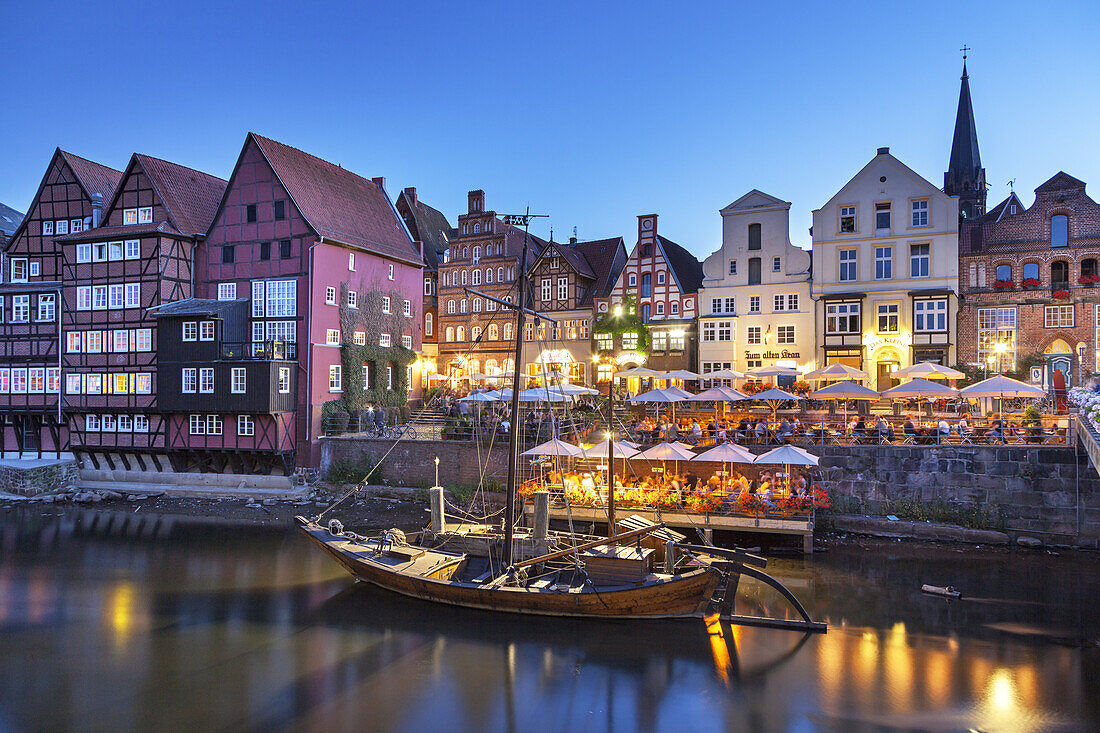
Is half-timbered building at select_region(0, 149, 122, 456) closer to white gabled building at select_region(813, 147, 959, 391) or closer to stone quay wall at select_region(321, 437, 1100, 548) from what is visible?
stone quay wall at select_region(321, 437, 1100, 548)

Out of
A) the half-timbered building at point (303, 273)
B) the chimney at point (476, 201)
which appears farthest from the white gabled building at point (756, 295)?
the half-timbered building at point (303, 273)

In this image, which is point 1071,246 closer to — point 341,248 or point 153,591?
point 341,248

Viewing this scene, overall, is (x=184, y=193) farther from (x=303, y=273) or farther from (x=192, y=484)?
(x=192, y=484)

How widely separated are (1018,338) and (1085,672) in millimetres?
26892

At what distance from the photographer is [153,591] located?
821 inches

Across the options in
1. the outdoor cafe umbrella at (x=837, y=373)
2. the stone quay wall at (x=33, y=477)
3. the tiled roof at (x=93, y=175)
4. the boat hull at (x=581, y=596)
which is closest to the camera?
the boat hull at (x=581, y=596)

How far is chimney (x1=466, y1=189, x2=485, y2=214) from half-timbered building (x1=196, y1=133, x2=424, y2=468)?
1138 cm

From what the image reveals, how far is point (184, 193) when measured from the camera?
37688 mm

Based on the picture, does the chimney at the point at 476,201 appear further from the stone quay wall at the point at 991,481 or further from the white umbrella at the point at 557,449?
the stone quay wall at the point at 991,481

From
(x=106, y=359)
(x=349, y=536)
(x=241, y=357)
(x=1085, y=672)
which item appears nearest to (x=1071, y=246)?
(x=1085, y=672)

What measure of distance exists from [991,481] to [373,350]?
29.2 meters

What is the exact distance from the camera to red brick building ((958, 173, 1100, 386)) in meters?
35.0

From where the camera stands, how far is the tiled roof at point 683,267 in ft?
145

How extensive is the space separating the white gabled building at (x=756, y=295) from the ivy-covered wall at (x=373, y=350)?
720 inches
